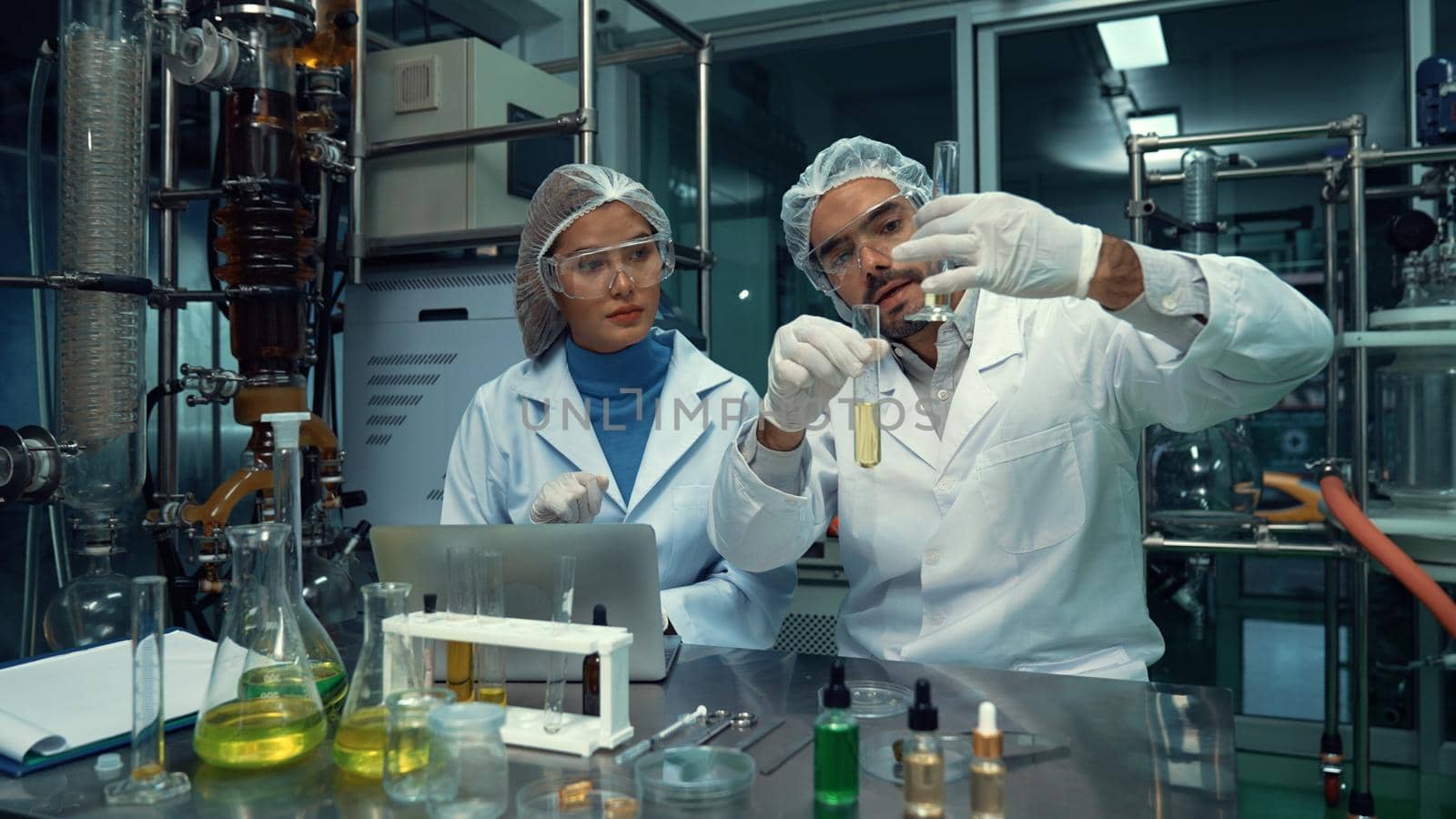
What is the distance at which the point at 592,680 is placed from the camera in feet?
3.22

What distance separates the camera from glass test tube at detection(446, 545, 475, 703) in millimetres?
1010

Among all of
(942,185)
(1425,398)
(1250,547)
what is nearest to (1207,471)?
(1250,547)

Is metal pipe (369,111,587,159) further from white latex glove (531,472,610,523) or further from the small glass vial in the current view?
the small glass vial

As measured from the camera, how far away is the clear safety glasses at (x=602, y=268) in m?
1.83

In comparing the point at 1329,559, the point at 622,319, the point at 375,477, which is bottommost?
the point at 1329,559

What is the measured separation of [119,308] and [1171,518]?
7.11 feet

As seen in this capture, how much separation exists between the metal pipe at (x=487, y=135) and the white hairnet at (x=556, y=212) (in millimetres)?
191

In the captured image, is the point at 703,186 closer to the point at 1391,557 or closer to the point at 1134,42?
the point at 1134,42

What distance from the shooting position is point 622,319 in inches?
73.5

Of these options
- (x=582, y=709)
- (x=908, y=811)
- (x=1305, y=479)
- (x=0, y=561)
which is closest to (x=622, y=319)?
(x=582, y=709)

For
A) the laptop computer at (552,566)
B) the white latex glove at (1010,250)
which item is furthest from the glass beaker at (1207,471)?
the laptop computer at (552,566)

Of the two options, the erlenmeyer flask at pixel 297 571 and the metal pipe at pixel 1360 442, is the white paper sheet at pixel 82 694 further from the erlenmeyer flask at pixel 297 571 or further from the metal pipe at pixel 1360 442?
the metal pipe at pixel 1360 442

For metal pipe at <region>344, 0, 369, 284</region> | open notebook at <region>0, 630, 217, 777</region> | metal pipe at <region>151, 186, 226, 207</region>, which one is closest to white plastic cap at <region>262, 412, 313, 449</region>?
open notebook at <region>0, 630, 217, 777</region>

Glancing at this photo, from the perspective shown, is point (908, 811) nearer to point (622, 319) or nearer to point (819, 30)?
point (622, 319)
